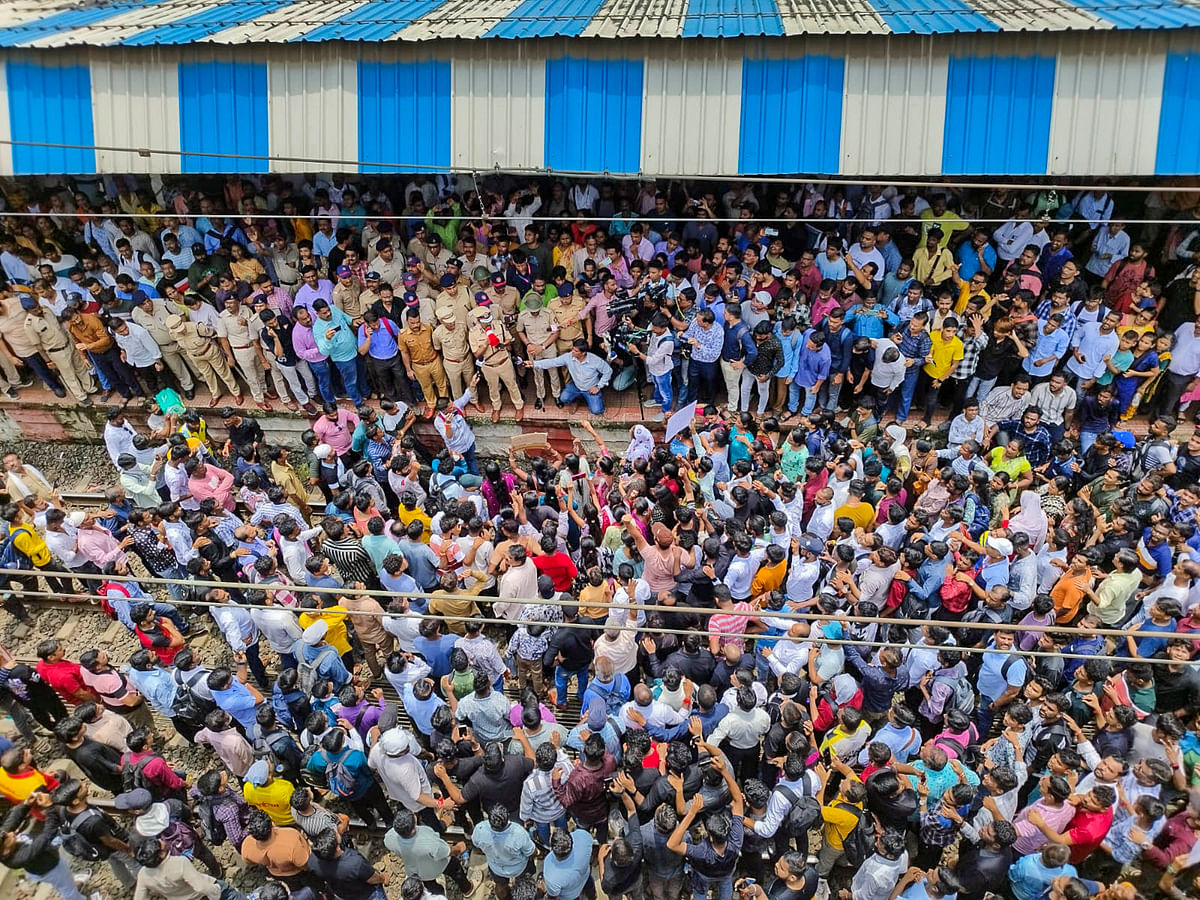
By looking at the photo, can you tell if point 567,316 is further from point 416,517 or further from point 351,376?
point 416,517

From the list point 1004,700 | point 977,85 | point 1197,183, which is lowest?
point 1004,700

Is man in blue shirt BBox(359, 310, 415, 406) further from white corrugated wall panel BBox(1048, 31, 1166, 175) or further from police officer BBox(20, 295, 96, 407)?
white corrugated wall panel BBox(1048, 31, 1166, 175)

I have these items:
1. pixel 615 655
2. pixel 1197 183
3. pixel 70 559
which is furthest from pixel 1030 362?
pixel 70 559

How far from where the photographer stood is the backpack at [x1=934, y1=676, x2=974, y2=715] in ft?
19.9

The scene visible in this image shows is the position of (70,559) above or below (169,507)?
below

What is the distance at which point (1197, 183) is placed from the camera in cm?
994

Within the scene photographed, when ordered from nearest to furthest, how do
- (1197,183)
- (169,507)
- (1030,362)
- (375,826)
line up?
1. (375,826)
2. (169,507)
3. (1030,362)
4. (1197,183)

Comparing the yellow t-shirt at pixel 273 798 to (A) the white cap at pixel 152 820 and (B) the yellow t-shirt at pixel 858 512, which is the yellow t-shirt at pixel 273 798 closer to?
(A) the white cap at pixel 152 820

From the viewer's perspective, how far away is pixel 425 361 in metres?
9.57

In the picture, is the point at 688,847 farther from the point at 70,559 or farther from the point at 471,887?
the point at 70,559

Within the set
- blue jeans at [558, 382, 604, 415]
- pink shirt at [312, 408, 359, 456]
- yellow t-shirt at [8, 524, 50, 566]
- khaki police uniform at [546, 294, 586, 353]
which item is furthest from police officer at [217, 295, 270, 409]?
blue jeans at [558, 382, 604, 415]

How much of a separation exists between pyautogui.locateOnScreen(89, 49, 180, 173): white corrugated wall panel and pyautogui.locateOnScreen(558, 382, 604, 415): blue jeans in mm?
5077

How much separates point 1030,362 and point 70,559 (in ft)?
30.2

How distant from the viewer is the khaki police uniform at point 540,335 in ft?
30.5
